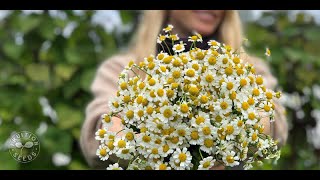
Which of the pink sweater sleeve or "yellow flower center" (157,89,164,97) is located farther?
the pink sweater sleeve

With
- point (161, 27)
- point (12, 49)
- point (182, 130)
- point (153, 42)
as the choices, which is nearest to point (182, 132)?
point (182, 130)

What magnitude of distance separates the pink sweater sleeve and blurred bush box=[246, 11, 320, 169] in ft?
2.17

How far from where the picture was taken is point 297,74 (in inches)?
60.4

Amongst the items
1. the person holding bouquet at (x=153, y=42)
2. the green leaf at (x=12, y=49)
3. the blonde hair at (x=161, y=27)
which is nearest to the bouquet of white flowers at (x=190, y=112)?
the person holding bouquet at (x=153, y=42)

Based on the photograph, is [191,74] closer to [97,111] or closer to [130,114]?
[130,114]

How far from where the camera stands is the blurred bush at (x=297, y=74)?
1.51 metres

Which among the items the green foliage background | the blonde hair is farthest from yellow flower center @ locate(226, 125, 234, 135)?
the green foliage background

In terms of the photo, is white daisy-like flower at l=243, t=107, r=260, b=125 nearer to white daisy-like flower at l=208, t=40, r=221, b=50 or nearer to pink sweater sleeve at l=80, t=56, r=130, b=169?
white daisy-like flower at l=208, t=40, r=221, b=50

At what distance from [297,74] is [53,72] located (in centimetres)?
74

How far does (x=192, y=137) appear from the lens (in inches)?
18.4

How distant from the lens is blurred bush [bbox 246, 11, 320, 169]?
151cm

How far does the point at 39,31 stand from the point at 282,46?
2.39ft
